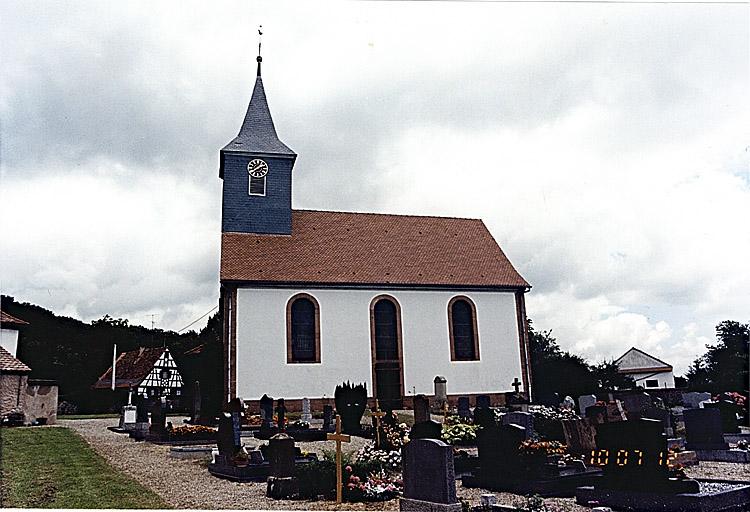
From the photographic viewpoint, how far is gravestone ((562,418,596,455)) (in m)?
10.9

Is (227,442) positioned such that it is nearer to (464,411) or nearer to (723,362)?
(464,411)

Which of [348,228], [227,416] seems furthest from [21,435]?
[348,228]

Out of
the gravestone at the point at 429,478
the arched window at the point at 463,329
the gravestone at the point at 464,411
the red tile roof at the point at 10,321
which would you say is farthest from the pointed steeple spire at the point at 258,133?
the gravestone at the point at 429,478

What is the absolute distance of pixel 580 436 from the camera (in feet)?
36.3

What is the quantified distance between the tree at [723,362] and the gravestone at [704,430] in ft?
39.8

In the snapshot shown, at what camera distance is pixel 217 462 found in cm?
1050

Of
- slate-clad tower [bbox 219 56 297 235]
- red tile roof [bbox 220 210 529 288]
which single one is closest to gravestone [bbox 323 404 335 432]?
red tile roof [bbox 220 210 529 288]

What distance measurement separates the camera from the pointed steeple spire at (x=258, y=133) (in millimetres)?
26219

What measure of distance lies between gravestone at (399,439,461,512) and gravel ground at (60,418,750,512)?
0.83 meters

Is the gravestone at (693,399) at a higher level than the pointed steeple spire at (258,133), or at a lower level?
lower

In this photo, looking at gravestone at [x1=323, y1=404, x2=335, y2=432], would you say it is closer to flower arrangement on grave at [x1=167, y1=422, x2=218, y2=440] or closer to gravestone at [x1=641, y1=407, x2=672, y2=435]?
flower arrangement on grave at [x1=167, y1=422, x2=218, y2=440]

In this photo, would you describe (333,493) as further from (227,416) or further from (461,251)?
(461,251)

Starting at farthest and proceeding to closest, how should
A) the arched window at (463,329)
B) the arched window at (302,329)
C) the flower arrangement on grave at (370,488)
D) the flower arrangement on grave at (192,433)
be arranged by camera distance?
the arched window at (463,329)
the arched window at (302,329)
the flower arrangement on grave at (192,433)
the flower arrangement on grave at (370,488)

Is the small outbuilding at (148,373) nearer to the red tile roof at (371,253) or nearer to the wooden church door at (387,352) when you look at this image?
the red tile roof at (371,253)
